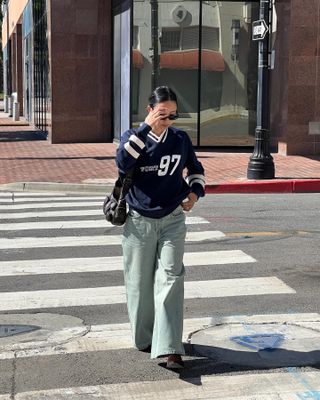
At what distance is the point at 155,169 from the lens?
4.87 meters

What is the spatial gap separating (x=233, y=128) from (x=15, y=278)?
14779 mm

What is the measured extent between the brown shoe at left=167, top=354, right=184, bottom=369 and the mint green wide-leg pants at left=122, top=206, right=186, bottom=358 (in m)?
0.06

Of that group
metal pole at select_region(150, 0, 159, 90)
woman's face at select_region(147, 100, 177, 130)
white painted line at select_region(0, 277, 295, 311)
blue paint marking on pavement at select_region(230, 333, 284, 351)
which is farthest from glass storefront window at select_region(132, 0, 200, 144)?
woman's face at select_region(147, 100, 177, 130)

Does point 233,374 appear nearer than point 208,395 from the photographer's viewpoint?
No

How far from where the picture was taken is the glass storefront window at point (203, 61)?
2105 cm

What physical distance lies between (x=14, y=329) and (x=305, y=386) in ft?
7.75

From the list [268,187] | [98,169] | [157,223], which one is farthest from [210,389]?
[98,169]

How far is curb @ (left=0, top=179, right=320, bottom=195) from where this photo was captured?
14.4m

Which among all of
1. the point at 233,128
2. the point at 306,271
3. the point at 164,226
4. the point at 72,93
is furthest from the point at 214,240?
the point at 72,93

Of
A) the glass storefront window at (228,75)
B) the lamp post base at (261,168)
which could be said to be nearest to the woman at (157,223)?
the lamp post base at (261,168)

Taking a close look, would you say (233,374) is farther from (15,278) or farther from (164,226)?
(15,278)

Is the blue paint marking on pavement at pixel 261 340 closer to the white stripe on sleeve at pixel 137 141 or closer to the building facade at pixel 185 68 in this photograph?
the white stripe on sleeve at pixel 137 141

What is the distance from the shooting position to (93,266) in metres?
7.93

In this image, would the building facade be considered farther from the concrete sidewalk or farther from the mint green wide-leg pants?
the mint green wide-leg pants
